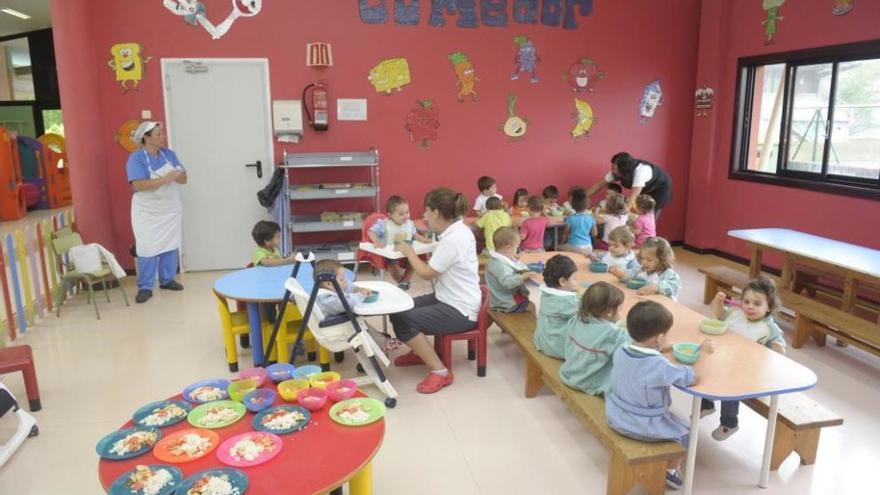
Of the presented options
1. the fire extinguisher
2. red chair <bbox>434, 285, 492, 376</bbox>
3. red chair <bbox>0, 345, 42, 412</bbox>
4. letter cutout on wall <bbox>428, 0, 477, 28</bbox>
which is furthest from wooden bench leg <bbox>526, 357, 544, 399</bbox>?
letter cutout on wall <bbox>428, 0, 477, 28</bbox>

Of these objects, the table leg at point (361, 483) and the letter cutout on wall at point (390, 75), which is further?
the letter cutout on wall at point (390, 75)

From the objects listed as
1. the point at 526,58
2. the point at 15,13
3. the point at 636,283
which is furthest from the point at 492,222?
the point at 15,13

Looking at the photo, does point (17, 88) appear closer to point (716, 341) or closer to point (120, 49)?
point (120, 49)

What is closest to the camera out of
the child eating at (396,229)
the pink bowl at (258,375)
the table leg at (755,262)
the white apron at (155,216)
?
the pink bowl at (258,375)

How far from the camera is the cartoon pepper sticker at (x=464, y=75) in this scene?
7281mm

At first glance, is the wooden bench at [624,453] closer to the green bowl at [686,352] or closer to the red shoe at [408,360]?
the green bowl at [686,352]

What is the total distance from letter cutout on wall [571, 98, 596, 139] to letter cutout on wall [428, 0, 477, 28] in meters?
1.67

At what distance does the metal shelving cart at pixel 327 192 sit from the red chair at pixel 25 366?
3187 millimetres

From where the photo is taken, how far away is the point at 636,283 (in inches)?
160

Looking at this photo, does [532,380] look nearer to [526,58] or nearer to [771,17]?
[526,58]

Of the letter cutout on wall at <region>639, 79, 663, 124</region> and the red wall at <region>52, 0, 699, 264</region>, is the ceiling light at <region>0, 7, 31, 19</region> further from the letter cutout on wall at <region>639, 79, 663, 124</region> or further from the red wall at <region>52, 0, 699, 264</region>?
the letter cutout on wall at <region>639, 79, 663, 124</region>

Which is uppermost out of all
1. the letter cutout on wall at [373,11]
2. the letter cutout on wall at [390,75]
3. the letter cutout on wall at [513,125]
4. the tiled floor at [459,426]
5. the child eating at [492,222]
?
the letter cutout on wall at [373,11]

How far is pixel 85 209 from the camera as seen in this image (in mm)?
6188

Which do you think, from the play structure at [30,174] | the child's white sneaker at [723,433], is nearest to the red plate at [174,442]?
the child's white sneaker at [723,433]
